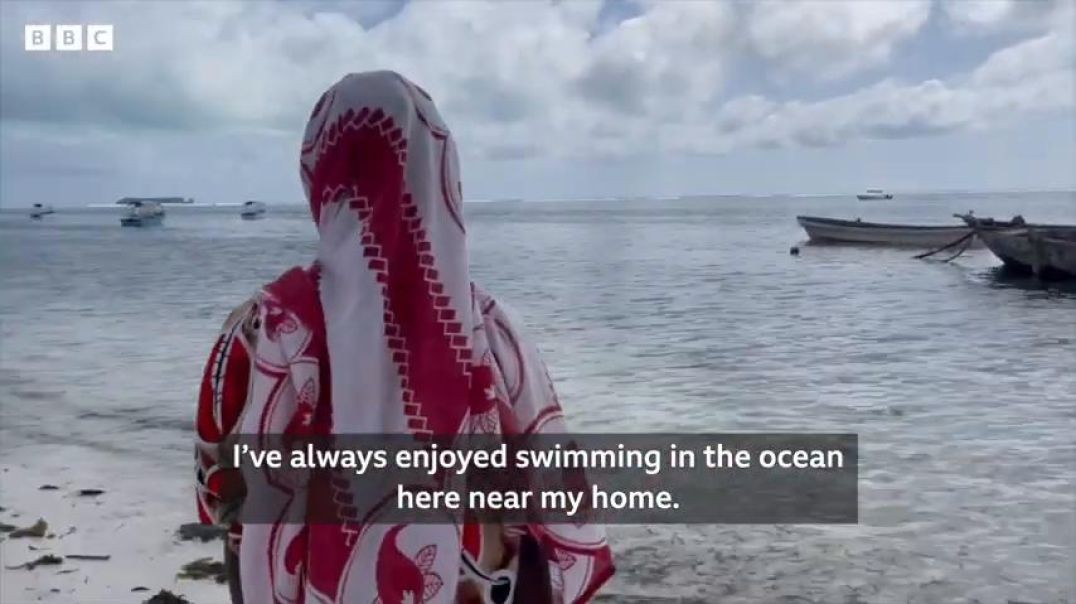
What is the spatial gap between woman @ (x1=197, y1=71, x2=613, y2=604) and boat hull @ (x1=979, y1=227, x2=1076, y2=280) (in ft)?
70.2

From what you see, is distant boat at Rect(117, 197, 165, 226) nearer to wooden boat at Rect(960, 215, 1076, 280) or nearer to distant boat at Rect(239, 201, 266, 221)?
distant boat at Rect(239, 201, 266, 221)

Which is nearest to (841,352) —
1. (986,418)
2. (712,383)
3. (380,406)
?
(712,383)

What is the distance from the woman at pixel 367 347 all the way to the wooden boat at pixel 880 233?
31069 mm

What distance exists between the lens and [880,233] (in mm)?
35000

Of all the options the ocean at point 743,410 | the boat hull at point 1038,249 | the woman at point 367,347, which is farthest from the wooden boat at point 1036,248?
the woman at point 367,347

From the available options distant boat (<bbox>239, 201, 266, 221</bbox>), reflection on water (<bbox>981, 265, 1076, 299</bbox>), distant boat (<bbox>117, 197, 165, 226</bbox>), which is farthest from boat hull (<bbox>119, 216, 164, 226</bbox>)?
reflection on water (<bbox>981, 265, 1076, 299</bbox>)

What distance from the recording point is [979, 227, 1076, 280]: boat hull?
818 inches

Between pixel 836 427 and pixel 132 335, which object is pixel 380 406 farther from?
pixel 132 335

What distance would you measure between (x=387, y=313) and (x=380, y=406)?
0.14 m

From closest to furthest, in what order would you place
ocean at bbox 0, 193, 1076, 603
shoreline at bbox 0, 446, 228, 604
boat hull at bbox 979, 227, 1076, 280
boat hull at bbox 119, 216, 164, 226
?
shoreline at bbox 0, 446, 228, 604 → ocean at bbox 0, 193, 1076, 603 → boat hull at bbox 979, 227, 1076, 280 → boat hull at bbox 119, 216, 164, 226

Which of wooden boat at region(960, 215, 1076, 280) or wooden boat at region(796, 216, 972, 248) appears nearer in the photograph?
wooden boat at region(960, 215, 1076, 280)

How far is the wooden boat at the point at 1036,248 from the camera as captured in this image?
20.8 m

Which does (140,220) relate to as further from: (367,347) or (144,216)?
(367,347)

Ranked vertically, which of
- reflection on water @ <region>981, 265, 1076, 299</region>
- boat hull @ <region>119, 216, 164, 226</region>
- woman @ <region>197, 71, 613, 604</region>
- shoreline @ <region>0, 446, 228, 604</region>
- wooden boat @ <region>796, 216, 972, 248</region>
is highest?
boat hull @ <region>119, 216, 164, 226</region>
